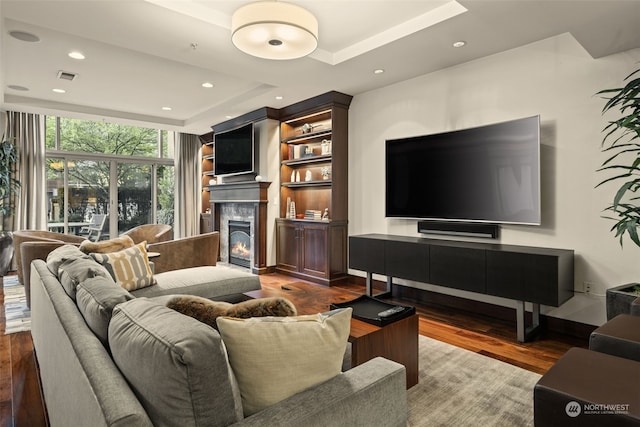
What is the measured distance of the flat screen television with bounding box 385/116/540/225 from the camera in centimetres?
321

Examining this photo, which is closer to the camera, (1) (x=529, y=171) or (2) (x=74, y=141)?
(1) (x=529, y=171)

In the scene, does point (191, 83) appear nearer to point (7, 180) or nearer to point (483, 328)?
point (7, 180)

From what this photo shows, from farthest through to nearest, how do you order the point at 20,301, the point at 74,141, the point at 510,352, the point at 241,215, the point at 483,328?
the point at 74,141
the point at 241,215
the point at 20,301
the point at 483,328
the point at 510,352

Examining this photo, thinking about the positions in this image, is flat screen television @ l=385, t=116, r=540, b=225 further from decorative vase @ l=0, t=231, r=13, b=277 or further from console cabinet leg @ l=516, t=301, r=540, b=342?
decorative vase @ l=0, t=231, r=13, b=277

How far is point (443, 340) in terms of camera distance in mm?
3020

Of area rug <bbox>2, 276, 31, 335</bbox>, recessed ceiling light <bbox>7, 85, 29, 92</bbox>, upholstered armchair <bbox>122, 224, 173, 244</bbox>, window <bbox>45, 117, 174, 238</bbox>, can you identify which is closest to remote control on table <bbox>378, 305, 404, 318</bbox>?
area rug <bbox>2, 276, 31, 335</bbox>

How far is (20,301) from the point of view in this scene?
162 inches

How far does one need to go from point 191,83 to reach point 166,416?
4.96 meters

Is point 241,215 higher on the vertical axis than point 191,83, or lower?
lower

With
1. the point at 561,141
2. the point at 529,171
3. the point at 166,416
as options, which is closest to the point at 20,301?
the point at 166,416

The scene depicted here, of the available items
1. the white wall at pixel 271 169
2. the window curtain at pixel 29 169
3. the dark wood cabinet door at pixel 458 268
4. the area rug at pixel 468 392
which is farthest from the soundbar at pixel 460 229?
the window curtain at pixel 29 169

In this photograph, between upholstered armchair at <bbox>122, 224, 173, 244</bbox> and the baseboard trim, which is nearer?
the baseboard trim

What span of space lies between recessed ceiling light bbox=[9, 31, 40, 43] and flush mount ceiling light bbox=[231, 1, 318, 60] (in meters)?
2.40

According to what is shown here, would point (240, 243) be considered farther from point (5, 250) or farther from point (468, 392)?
point (468, 392)
